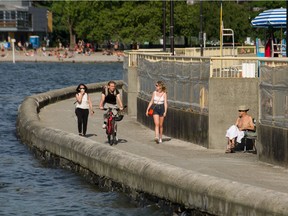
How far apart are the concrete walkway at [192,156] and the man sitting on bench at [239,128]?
0.32m

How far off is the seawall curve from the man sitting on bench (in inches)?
131

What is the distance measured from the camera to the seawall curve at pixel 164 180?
1930 centimetres

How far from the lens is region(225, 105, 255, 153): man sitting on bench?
28.3 m

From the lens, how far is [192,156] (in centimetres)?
2816

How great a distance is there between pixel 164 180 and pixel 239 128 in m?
6.16

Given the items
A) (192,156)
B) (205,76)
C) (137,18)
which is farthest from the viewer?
(137,18)

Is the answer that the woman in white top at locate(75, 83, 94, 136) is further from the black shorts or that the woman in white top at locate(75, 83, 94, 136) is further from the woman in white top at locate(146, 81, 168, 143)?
the black shorts

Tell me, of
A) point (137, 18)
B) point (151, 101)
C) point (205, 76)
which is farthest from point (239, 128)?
point (137, 18)

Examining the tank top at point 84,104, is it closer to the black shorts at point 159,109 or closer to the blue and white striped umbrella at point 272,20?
the black shorts at point 159,109

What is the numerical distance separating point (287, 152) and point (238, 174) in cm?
164

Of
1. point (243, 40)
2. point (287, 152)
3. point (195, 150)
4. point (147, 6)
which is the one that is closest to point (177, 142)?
point (195, 150)

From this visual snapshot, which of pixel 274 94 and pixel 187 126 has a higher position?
pixel 274 94

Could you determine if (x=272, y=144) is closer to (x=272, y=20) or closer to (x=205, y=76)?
(x=205, y=76)

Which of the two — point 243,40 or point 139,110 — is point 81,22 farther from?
point 139,110
